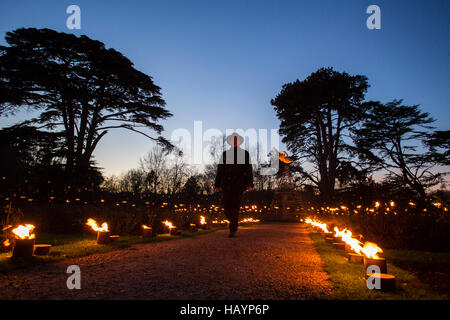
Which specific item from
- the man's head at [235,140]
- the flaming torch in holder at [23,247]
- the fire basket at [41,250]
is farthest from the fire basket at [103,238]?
the man's head at [235,140]

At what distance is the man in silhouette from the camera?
641 centimetres

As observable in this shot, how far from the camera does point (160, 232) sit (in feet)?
26.8

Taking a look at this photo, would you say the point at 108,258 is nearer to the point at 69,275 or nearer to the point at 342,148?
the point at 69,275

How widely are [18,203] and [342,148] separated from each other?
62.9 feet

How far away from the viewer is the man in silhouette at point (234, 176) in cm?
641

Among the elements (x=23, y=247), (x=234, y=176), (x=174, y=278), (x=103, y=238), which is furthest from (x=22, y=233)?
(x=234, y=176)

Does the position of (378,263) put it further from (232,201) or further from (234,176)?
(234,176)

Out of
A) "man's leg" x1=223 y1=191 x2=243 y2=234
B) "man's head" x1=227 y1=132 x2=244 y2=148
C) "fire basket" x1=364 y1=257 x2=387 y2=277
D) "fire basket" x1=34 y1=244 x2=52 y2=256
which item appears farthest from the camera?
"man's head" x1=227 y1=132 x2=244 y2=148

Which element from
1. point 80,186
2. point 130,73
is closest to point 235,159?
point 80,186

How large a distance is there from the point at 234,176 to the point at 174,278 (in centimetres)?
391

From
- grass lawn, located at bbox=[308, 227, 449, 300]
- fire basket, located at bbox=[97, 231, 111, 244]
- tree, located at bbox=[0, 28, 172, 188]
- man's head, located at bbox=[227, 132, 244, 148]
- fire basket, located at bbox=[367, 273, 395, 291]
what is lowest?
fire basket, located at bbox=[97, 231, 111, 244]

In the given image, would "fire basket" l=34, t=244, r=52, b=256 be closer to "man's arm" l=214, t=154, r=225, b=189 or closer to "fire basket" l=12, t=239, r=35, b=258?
"fire basket" l=12, t=239, r=35, b=258

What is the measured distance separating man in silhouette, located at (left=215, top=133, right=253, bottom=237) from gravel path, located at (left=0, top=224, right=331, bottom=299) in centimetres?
234

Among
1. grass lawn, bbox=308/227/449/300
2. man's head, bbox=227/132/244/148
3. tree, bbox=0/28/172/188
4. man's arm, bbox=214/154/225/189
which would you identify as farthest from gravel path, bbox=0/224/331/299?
tree, bbox=0/28/172/188
